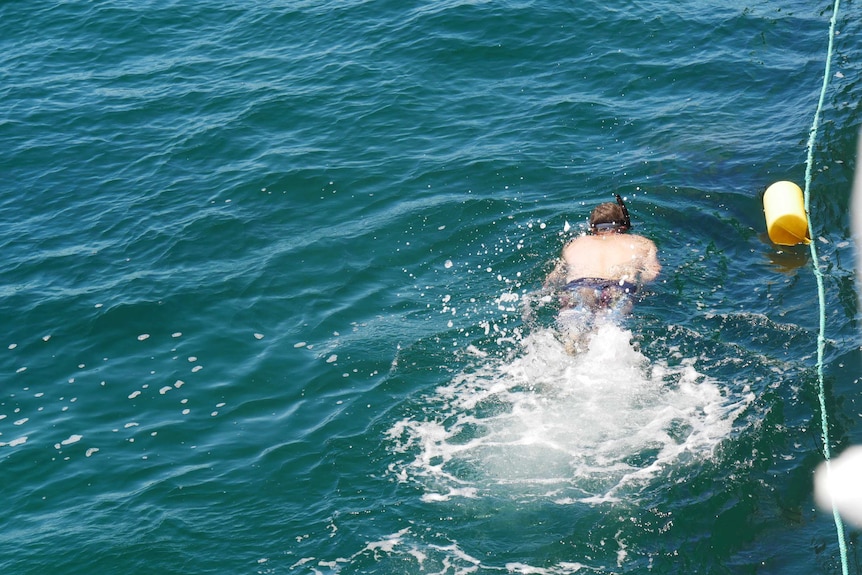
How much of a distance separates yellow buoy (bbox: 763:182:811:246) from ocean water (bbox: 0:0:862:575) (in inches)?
16.2

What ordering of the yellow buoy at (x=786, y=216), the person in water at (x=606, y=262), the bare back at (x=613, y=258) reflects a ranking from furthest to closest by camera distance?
the yellow buoy at (x=786, y=216) → the bare back at (x=613, y=258) → the person in water at (x=606, y=262)

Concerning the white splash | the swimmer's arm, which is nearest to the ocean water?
the white splash

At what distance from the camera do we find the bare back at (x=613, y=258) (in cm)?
1347

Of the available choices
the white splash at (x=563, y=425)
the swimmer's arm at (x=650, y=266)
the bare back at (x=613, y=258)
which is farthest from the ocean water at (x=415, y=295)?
the bare back at (x=613, y=258)

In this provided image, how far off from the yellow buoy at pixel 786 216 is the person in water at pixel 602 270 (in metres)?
1.71

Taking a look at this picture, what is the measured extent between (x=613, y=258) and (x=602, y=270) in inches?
11.0

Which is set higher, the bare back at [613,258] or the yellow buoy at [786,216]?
the yellow buoy at [786,216]

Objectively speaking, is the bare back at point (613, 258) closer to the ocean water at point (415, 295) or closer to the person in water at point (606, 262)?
the person in water at point (606, 262)

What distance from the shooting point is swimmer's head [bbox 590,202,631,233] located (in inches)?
553

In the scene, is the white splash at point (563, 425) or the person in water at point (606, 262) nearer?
the white splash at point (563, 425)

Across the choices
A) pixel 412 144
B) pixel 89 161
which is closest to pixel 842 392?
pixel 412 144

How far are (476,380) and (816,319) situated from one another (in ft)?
14.6

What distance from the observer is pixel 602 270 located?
13445mm

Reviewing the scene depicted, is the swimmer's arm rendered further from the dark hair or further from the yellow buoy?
the yellow buoy
